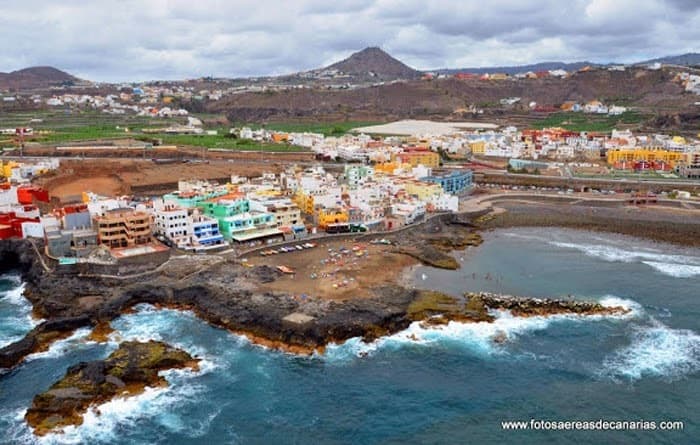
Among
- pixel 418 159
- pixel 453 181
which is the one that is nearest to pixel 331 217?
pixel 453 181

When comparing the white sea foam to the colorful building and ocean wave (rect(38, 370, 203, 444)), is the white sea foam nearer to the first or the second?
ocean wave (rect(38, 370, 203, 444))

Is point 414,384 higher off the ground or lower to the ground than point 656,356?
higher

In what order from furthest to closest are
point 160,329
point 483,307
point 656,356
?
point 483,307 → point 160,329 → point 656,356

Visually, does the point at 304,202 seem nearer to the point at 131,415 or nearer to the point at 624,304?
the point at 624,304

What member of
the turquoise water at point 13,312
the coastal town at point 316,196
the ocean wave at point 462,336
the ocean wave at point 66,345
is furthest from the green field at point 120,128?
the ocean wave at point 462,336

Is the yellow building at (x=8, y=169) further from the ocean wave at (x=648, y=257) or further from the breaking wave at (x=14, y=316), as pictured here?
the ocean wave at (x=648, y=257)

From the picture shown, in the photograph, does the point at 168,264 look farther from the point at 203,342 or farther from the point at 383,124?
the point at 383,124
